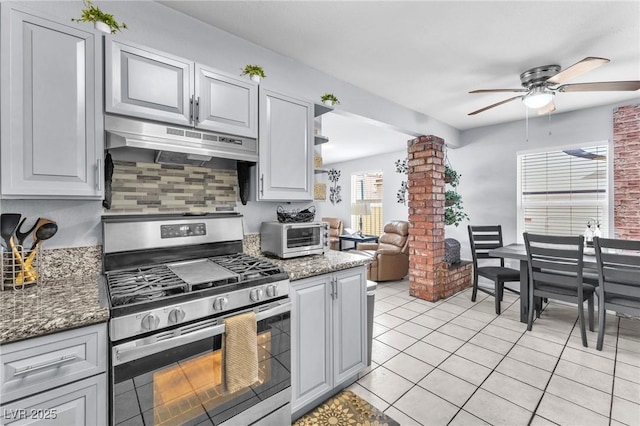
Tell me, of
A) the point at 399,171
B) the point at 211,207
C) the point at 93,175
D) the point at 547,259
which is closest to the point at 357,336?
the point at 211,207

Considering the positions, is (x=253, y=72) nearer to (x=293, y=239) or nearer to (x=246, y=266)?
(x=293, y=239)

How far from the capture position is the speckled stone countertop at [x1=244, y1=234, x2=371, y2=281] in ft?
5.82

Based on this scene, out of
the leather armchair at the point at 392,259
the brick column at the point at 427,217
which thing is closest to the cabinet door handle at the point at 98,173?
the brick column at the point at 427,217

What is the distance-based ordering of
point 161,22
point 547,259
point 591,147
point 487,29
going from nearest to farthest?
point 161,22, point 487,29, point 547,259, point 591,147

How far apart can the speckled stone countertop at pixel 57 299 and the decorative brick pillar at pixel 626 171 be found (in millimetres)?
4961

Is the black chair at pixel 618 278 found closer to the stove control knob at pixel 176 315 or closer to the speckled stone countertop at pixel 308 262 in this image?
the speckled stone countertop at pixel 308 262

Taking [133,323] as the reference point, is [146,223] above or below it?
above

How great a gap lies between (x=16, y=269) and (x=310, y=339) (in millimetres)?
1488

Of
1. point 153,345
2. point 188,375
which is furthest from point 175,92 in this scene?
point 188,375

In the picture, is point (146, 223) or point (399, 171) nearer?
point (146, 223)

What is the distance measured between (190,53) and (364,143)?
4.01 m

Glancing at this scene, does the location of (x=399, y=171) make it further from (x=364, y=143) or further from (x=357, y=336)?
(x=357, y=336)

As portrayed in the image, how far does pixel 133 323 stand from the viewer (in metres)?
1.14

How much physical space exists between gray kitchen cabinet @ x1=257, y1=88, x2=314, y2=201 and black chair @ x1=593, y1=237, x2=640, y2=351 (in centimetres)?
256
